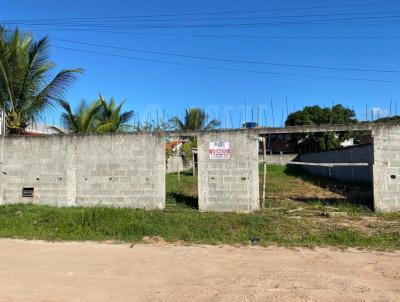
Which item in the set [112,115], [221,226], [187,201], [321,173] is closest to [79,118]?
[112,115]

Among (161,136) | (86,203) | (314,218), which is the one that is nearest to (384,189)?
(314,218)

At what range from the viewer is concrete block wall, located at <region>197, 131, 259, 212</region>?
35.9 ft

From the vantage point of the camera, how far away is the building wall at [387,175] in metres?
10.4

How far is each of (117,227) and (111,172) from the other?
2.64 m

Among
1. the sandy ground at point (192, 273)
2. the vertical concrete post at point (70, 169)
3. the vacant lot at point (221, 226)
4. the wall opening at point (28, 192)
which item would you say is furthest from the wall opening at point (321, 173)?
the wall opening at point (28, 192)

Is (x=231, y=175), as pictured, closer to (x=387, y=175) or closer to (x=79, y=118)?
(x=387, y=175)

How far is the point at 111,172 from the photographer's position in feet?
39.1

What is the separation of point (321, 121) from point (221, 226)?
4184cm

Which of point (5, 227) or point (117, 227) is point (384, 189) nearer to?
point (117, 227)

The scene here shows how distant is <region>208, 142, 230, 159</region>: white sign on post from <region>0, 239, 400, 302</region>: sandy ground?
343 centimetres

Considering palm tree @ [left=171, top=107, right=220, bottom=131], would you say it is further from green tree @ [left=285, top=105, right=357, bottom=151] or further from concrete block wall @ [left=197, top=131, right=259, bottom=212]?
concrete block wall @ [left=197, top=131, right=259, bottom=212]

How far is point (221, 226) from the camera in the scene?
374 inches

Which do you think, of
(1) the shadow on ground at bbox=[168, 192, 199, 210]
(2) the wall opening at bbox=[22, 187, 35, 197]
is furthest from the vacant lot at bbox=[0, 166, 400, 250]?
(2) the wall opening at bbox=[22, 187, 35, 197]

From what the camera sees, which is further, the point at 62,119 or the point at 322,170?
the point at 322,170
